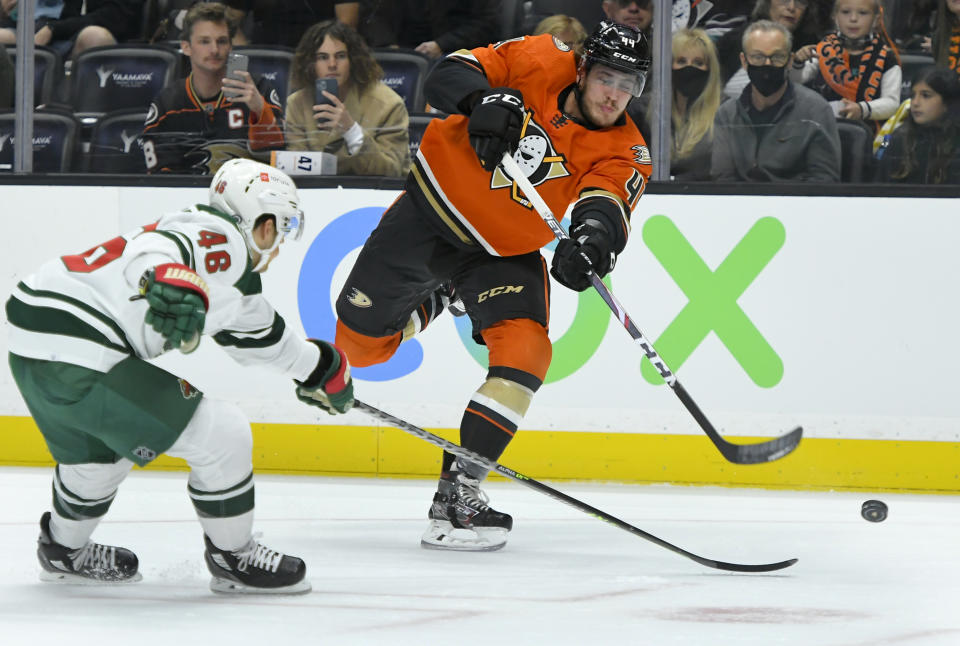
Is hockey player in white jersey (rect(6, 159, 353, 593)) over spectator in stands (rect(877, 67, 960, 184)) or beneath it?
beneath

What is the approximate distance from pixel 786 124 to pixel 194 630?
2.70 metres

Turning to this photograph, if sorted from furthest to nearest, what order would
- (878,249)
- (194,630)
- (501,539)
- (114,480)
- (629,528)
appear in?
(878,249), (501,539), (629,528), (114,480), (194,630)

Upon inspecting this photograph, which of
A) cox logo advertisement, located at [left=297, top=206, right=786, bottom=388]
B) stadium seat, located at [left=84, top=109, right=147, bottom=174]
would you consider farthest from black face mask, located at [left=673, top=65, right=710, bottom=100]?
stadium seat, located at [left=84, top=109, right=147, bottom=174]

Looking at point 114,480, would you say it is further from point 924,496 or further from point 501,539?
point 924,496

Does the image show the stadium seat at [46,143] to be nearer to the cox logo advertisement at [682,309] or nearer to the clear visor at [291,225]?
the cox logo advertisement at [682,309]

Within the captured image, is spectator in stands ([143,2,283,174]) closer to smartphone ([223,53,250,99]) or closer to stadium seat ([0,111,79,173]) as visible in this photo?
smartphone ([223,53,250,99])

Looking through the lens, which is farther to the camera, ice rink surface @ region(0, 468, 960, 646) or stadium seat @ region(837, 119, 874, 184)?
stadium seat @ region(837, 119, 874, 184)

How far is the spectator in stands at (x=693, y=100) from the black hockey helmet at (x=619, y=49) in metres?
0.95

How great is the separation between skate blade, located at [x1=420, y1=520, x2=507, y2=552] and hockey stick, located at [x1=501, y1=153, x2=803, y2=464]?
564 millimetres

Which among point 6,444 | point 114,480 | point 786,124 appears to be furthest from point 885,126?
point 6,444

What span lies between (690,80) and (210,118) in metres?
1.62

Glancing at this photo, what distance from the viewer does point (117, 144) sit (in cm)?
430

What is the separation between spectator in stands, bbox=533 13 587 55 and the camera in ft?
13.5

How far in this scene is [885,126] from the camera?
13.2 ft
